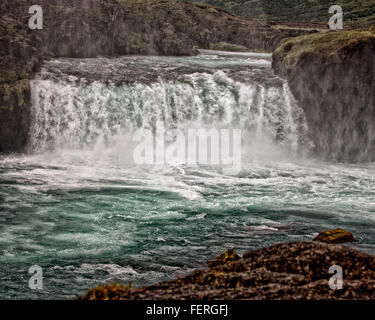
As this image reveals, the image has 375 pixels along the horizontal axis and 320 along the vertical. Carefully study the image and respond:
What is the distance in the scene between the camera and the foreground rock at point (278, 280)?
9.09 metres

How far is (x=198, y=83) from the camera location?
37.7 meters

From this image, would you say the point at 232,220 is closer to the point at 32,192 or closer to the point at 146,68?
the point at 32,192

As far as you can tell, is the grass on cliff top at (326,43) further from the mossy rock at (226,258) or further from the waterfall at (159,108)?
the mossy rock at (226,258)

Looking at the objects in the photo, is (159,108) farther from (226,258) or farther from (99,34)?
(226,258)

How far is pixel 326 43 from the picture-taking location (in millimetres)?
36469

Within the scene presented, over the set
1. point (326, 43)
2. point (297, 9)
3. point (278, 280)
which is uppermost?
point (297, 9)

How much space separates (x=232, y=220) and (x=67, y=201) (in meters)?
6.70

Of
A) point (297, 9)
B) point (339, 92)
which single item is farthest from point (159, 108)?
point (297, 9)

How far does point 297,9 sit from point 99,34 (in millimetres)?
89958

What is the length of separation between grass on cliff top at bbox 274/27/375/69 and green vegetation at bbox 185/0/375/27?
79.5m

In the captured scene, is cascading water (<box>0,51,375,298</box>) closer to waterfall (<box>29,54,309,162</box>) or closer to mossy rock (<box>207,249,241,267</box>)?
waterfall (<box>29,54,309,162</box>)

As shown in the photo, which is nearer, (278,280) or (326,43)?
(278,280)

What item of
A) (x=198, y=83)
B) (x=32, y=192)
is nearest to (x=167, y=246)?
(x=32, y=192)

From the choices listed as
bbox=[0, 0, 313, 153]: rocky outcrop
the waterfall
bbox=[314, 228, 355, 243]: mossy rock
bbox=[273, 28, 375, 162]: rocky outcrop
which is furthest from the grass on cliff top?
bbox=[314, 228, 355, 243]: mossy rock
